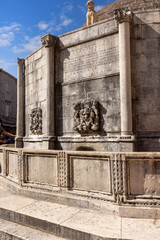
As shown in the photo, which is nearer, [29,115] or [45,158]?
[45,158]

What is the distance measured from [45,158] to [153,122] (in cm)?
389

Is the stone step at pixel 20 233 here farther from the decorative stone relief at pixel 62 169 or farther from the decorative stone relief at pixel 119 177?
the decorative stone relief at pixel 119 177

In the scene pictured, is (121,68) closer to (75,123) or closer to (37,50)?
(75,123)

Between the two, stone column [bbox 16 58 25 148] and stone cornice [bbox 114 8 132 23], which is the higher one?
stone cornice [bbox 114 8 132 23]

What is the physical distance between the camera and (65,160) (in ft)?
14.7

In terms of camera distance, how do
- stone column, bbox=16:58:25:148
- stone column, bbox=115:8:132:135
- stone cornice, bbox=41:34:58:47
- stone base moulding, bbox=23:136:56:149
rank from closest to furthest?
stone column, bbox=115:8:132:135 < stone base moulding, bbox=23:136:56:149 < stone cornice, bbox=41:34:58:47 < stone column, bbox=16:58:25:148

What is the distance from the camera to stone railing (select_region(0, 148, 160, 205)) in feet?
12.2

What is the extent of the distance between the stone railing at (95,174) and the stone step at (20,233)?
107 cm

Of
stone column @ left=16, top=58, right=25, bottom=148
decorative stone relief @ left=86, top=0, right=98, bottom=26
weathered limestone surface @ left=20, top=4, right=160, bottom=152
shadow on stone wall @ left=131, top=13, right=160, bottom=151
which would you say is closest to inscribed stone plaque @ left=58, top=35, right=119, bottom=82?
weathered limestone surface @ left=20, top=4, right=160, bottom=152

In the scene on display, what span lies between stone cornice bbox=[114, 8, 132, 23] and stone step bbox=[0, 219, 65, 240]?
22.2 feet

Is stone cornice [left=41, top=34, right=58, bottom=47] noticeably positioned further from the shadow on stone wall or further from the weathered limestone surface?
the shadow on stone wall

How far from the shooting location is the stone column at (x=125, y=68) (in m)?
6.32

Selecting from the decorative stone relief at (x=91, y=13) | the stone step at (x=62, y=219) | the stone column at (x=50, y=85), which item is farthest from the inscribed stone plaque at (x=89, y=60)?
the stone step at (x=62, y=219)

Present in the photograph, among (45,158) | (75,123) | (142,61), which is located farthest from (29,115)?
(142,61)
